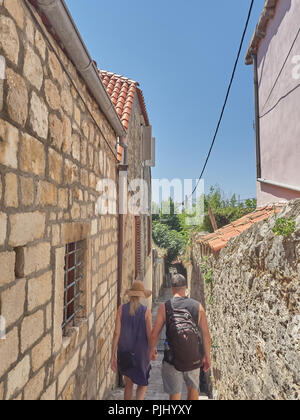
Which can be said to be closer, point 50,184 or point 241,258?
point 50,184

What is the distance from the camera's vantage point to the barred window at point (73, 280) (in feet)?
7.92

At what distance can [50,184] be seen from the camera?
1.82 meters

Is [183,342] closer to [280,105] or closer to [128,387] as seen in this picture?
[128,387]

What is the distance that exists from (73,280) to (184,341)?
47.1 inches

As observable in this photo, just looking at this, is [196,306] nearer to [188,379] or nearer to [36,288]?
[188,379]

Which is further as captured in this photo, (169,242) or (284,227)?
(169,242)

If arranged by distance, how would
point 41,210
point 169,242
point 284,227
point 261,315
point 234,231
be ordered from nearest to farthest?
1. point 41,210
2. point 284,227
3. point 261,315
4. point 234,231
5. point 169,242

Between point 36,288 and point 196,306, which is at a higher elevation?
point 36,288

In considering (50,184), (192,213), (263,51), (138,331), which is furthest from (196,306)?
(192,213)

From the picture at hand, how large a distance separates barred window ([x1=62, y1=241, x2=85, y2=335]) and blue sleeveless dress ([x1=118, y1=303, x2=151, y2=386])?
1.91 feet

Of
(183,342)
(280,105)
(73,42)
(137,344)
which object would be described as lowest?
(137,344)

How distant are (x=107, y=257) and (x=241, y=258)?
178 cm

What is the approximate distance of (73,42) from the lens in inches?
82.2

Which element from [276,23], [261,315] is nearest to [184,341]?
[261,315]
